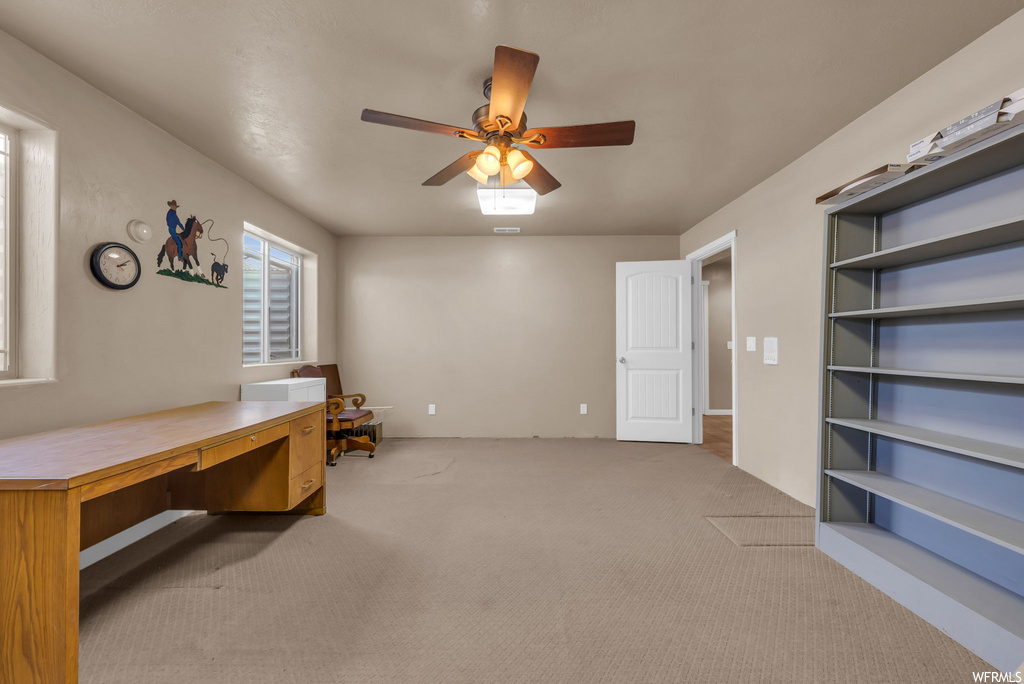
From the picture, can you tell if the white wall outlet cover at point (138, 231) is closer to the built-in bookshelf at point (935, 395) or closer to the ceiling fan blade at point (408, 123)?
the ceiling fan blade at point (408, 123)

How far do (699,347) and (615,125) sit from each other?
3.51m

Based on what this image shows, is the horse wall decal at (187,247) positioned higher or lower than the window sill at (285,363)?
higher

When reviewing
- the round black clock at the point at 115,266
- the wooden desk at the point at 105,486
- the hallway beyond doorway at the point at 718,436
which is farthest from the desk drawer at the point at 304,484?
the hallway beyond doorway at the point at 718,436

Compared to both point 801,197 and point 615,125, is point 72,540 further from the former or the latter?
point 801,197

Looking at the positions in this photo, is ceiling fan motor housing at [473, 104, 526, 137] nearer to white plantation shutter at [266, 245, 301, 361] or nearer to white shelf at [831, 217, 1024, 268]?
white shelf at [831, 217, 1024, 268]

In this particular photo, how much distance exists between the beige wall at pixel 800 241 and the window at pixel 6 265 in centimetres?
422

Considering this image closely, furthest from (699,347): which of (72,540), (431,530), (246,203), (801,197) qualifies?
(72,540)

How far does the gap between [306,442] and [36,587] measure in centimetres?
145

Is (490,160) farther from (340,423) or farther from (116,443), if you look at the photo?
(340,423)

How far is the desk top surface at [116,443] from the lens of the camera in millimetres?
1228

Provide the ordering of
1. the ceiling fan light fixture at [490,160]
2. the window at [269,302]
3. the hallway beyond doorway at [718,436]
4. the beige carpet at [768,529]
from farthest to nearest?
the hallway beyond doorway at [718,436] < the window at [269,302] < the beige carpet at [768,529] < the ceiling fan light fixture at [490,160]

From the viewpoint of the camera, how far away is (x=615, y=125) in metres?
1.86

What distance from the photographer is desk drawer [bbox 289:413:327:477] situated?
2.47 m

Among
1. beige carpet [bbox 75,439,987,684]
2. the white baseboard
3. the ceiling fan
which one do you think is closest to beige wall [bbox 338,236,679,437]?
beige carpet [bbox 75,439,987,684]
